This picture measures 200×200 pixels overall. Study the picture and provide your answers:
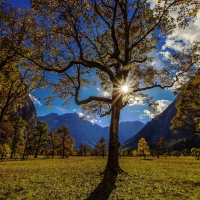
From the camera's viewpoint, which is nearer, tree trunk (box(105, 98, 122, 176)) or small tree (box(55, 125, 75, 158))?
tree trunk (box(105, 98, 122, 176))

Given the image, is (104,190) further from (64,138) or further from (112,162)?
(64,138)

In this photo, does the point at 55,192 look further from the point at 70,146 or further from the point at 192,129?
the point at 70,146

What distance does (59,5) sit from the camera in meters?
13.0

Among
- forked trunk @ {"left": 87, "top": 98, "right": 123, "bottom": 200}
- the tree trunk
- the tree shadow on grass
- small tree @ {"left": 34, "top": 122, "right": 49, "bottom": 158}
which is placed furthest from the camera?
small tree @ {"left": 34, "top": 122, "right": 49, "bottom": 158}

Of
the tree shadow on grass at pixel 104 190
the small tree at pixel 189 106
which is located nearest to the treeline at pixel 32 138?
the small tree at pixel 189 106

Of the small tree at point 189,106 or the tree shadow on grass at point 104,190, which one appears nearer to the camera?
the tree shadow on grass at point 104,190

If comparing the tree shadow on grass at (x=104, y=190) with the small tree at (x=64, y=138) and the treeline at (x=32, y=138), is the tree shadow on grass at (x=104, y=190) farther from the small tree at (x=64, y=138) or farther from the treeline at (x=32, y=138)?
the small tree at (x=64, y=138)

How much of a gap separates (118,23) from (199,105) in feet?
52.2

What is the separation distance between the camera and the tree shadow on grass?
8.33m

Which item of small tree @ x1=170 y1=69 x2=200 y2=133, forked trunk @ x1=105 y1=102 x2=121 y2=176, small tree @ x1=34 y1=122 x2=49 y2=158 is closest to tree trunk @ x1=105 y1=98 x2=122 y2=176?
forked trunk @ x1=105 y1=102 x2=121 y2=176

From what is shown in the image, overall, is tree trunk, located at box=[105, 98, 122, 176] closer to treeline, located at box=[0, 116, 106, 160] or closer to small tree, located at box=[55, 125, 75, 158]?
treeline, located at box=[0, 116, 106, 160]

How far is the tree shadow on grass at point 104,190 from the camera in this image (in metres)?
8.33

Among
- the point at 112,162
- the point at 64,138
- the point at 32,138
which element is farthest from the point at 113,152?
the point at 64,138

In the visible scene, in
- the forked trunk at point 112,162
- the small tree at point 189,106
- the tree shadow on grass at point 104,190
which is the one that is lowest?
the tree shadow on grass at point 104,190
